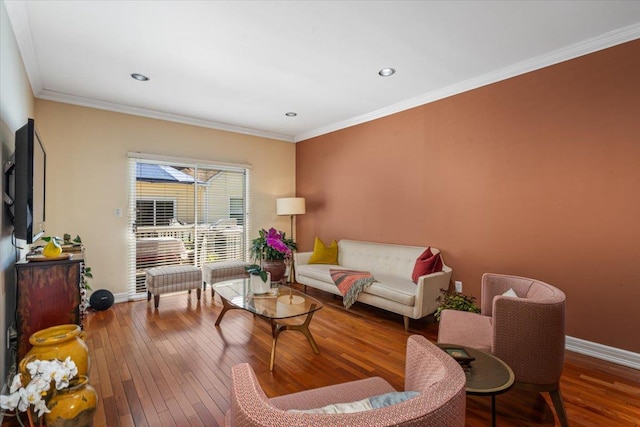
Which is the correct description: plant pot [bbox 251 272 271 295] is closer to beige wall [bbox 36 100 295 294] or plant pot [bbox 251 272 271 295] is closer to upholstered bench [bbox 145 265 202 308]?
upholstered bench [bbox 145 265 202 308]

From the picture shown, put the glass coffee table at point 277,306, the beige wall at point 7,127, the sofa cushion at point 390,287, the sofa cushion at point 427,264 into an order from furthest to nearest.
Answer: the sofa cushion at point 427,264 → the sofa cushion at point 390,287 → the glass coffee table at point 277,306 → the beige wall at point 7,127

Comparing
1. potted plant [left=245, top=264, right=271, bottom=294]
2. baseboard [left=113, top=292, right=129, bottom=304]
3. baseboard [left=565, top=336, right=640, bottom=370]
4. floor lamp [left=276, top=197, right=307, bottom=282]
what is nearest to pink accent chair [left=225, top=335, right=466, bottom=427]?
potted plant [left=245, top=264, right=271, bottom=294]

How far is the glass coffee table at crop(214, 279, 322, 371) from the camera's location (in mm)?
2645

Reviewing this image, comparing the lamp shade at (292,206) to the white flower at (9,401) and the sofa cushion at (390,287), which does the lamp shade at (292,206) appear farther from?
the white flower at (9,401)

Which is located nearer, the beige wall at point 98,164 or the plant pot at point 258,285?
the plant pot at point 258,285

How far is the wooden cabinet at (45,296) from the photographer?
2.29m

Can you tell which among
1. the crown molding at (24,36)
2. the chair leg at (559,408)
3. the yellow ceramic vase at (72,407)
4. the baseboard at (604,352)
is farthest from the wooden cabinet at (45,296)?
the baseboard at (604,352)

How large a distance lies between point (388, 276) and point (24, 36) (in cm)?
422

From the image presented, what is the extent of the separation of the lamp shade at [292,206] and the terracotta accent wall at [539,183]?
150 cm

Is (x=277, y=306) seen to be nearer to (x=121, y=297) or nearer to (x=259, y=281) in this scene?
(x=259, y=281)

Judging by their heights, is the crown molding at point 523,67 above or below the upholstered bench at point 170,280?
above

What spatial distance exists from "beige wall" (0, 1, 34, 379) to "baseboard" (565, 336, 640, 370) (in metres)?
4.42

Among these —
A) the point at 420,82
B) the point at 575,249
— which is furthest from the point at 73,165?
the point at 575,249

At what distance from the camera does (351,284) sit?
3.78 m
